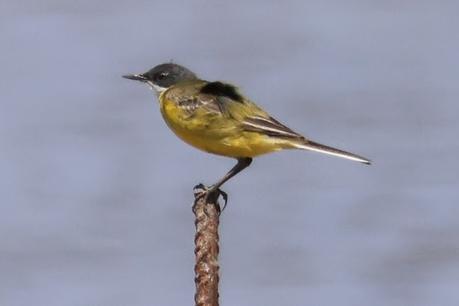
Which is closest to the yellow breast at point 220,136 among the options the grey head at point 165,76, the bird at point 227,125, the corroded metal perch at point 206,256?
the bird at point 227,125

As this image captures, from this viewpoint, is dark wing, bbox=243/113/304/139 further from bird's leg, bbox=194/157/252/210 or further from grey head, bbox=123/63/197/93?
grey head, bbox=123/63/197/93

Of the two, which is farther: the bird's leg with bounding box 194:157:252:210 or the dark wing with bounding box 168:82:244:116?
the dark wing with bounding box 168:82:244:116

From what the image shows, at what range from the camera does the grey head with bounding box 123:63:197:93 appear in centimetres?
666

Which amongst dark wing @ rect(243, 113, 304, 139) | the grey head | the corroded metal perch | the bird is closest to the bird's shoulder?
the bird

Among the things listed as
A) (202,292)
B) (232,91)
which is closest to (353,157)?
(232,91)

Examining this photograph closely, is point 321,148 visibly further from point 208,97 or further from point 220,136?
point 208,97

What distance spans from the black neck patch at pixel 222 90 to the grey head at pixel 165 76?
82 centimetres

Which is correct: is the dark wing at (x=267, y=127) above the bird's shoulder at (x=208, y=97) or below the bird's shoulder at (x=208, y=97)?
below

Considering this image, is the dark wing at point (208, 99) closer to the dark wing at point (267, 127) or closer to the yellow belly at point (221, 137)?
the yellow belly at point (221, 137)

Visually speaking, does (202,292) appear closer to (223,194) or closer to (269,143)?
(223,194)

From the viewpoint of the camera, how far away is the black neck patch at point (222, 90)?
524 centimetres

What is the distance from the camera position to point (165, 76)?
675 centimetres

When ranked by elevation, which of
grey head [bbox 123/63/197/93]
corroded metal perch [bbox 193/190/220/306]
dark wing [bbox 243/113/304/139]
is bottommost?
corroded metal perch [bbox 193/190/220/306]

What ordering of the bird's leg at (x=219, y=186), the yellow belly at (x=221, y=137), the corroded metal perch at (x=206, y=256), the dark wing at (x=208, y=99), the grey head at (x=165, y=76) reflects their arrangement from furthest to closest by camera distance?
1. the grey head at (x=165, y=76)
2. the dark wing at (x=208, y=99)
3. the yellow belly at (x=221, y=137)
4. the bird's leg at (x=219, y=186)
5. the corroded metal perch at (x=206, y=256)
